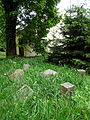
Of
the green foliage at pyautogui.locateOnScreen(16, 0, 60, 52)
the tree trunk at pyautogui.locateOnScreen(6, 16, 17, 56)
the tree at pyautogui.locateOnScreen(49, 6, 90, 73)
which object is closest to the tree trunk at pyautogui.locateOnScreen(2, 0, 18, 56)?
the tree trunk at pyautogui.locateOnScreen(6, 16, 17, 56)

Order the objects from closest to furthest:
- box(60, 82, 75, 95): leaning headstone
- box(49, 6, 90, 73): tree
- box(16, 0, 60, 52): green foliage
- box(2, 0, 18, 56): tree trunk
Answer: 1. box(60, 82, 75, 95): leaning headstone
2. box(49, 6, 90, 73): tree
3. box(16, 0, 60, 52): green foliage
4. box(2, 0, 18, 56): tree trunk

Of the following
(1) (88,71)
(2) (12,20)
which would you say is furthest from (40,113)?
(2) (12,20)

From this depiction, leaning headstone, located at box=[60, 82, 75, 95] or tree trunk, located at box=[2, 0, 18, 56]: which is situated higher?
tree trunk, located at box=[2, 0, 18, 56]

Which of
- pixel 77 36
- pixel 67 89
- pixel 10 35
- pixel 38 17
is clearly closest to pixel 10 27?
pixel 10 35

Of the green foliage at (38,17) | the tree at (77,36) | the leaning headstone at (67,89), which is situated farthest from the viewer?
the green foliage at (38,17)

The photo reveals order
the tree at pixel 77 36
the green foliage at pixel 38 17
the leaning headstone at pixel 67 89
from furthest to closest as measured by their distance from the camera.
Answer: the green foliage at pixel 38 17 < the tree at pixel 77 36 < the leaning headstone at pixel 67 89

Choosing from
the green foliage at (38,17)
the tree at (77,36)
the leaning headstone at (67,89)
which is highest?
the green foliage at (38,17)

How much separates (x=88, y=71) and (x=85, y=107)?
3.54 m

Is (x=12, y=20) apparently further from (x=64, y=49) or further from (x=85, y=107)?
(x=85, y=107)

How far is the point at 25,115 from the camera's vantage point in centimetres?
163

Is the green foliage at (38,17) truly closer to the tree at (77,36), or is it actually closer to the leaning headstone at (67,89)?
the tree at (77,36)

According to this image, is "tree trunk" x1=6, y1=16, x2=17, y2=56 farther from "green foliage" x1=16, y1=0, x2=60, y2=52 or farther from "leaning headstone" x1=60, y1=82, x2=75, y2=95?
"leaning headstone" x1=60, y1=82, x2=75, y2=95

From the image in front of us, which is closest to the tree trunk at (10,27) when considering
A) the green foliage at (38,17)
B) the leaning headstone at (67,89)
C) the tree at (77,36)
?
the green foliage at (38,17)

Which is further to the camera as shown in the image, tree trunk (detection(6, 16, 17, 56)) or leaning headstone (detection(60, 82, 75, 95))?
tree trunk (detection(6, 16, 17, 56))
